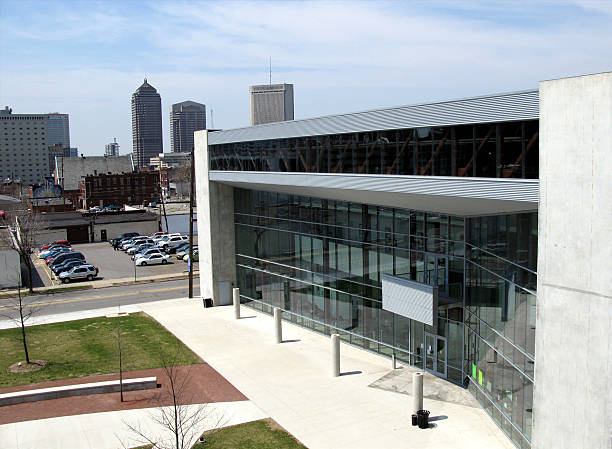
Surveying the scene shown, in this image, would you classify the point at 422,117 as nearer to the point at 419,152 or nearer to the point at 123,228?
the point at 419,152

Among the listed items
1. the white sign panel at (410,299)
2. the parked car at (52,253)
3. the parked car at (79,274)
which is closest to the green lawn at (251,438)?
the white sign panel at (410,299)

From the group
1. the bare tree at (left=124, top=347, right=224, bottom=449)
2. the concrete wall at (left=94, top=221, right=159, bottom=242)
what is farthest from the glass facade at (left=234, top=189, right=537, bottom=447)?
the concrete wall at (left=94, top=221, right=159, bottom=242)

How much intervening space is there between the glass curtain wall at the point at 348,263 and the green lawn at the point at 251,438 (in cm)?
783

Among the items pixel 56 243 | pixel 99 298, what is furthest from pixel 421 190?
pixel 56 243

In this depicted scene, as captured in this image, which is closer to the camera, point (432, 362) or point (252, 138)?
point (432, 362)

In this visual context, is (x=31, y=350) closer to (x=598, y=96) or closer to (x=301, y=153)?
(x=301, y=153)

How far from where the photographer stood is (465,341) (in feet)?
74.2

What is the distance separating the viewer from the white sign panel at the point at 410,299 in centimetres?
2270

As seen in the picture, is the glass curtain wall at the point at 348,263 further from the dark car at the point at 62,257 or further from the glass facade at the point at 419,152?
the dark car at the point at 62,257

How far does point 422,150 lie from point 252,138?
42.5 feet

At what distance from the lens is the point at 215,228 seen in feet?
121

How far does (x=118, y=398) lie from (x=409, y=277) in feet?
40.8

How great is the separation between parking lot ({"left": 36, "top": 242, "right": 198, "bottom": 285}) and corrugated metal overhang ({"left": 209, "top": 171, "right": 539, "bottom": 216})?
23.7 metres

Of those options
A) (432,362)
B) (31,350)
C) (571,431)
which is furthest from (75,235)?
(571,431)
